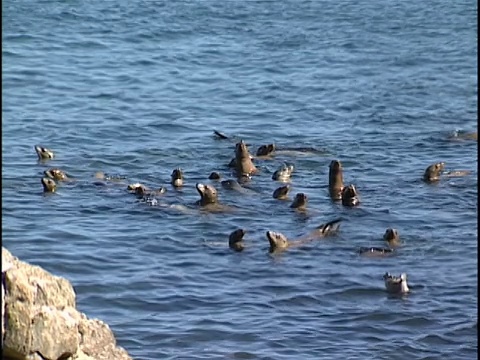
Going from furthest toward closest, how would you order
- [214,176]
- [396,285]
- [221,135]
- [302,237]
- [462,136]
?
1. [462,136]
2. [221,135]
3. [214,176]
4. [302,237]
5. [396,285]

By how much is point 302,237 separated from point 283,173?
2.87 metres

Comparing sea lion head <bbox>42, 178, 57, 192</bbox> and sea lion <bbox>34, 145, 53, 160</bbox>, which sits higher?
sea lion <bbox>34, 145, 53, 160</bbox>

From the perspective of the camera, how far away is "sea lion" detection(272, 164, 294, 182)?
1484 centimetres

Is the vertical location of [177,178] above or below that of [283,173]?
below

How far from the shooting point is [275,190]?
1411 cm

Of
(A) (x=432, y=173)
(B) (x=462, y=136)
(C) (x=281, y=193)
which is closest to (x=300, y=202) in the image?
(C) (x=281, y=193)

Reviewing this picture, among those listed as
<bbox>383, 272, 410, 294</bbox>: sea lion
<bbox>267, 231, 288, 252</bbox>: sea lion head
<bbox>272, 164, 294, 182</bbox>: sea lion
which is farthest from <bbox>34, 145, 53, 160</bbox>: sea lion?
<bbox>383, 272, 410, 294</bbox>: sea lion

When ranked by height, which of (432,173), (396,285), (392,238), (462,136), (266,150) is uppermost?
(462,136)

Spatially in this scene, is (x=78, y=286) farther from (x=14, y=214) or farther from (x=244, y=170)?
(x=244, y=170)

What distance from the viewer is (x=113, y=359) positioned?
626 cm

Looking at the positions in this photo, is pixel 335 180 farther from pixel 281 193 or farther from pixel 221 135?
pixel 221 135

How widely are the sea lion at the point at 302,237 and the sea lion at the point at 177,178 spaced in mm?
2509

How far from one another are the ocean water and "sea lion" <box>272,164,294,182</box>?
13 cm

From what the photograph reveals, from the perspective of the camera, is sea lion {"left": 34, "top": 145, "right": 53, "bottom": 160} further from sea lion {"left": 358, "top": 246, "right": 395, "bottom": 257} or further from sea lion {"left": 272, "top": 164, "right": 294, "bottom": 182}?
sea lion {"left": 358, "top": 246, "right": 395, "bottom": 257}
